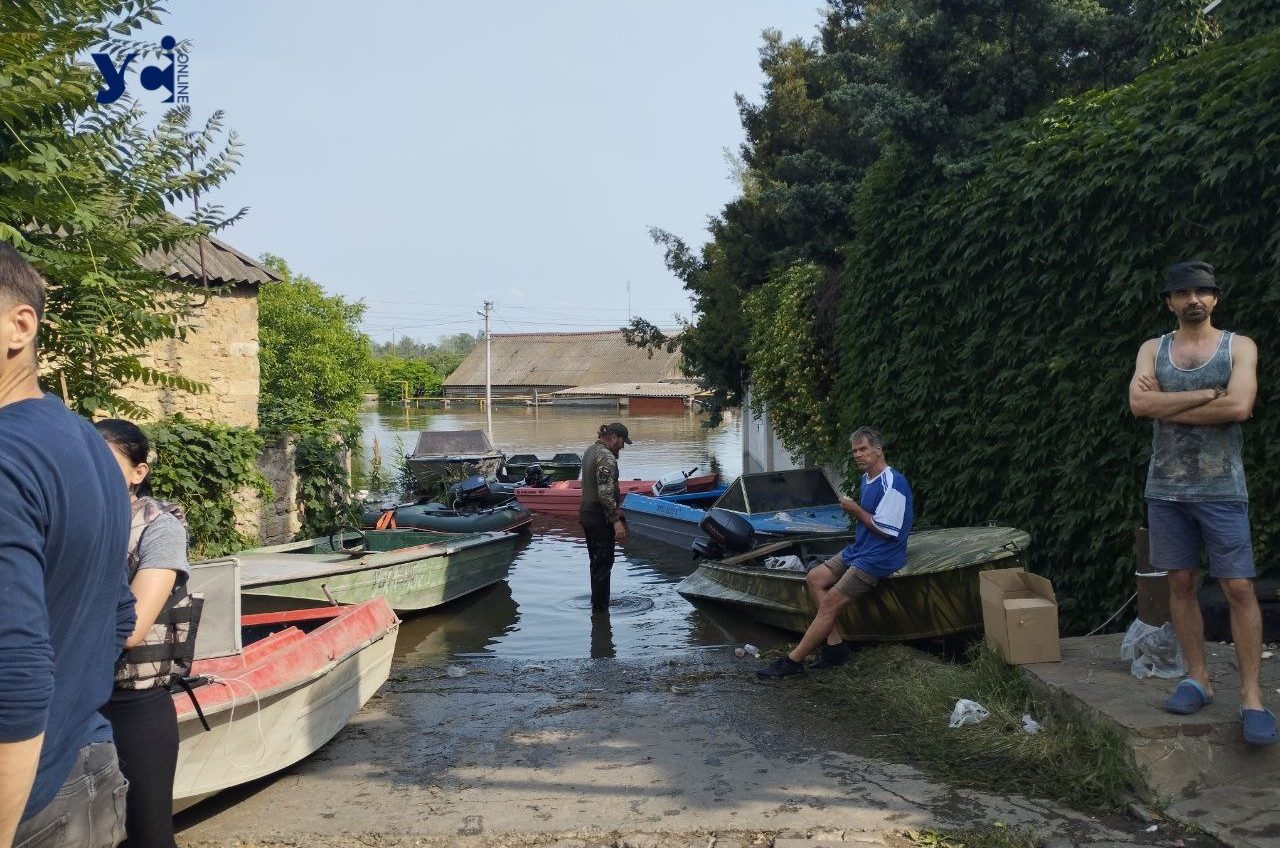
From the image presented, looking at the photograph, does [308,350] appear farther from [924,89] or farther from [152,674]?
[152,674]

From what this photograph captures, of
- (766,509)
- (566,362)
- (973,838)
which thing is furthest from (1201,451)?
(566,362)

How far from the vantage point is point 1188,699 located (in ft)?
16.2

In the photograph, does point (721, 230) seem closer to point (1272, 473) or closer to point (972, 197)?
point (972, 197)

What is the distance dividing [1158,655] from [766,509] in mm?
9909

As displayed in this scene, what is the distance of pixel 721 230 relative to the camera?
80.9ft

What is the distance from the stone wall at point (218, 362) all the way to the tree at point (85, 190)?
18.5 ft

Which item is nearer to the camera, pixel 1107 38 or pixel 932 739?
pixel 932 739

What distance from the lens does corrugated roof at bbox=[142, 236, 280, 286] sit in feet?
46.7

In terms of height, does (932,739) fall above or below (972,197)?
below

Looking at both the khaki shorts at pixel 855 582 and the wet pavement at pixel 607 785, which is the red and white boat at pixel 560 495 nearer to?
the khaki shorts at pixel 855 582

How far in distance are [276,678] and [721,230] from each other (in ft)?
66.2

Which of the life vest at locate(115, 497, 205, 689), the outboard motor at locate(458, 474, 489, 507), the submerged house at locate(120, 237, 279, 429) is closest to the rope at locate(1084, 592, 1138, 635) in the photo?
the life vest at locate(115, 497, 205, 689)

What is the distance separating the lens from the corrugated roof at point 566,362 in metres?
76.1

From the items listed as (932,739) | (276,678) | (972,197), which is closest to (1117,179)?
(972,197)
